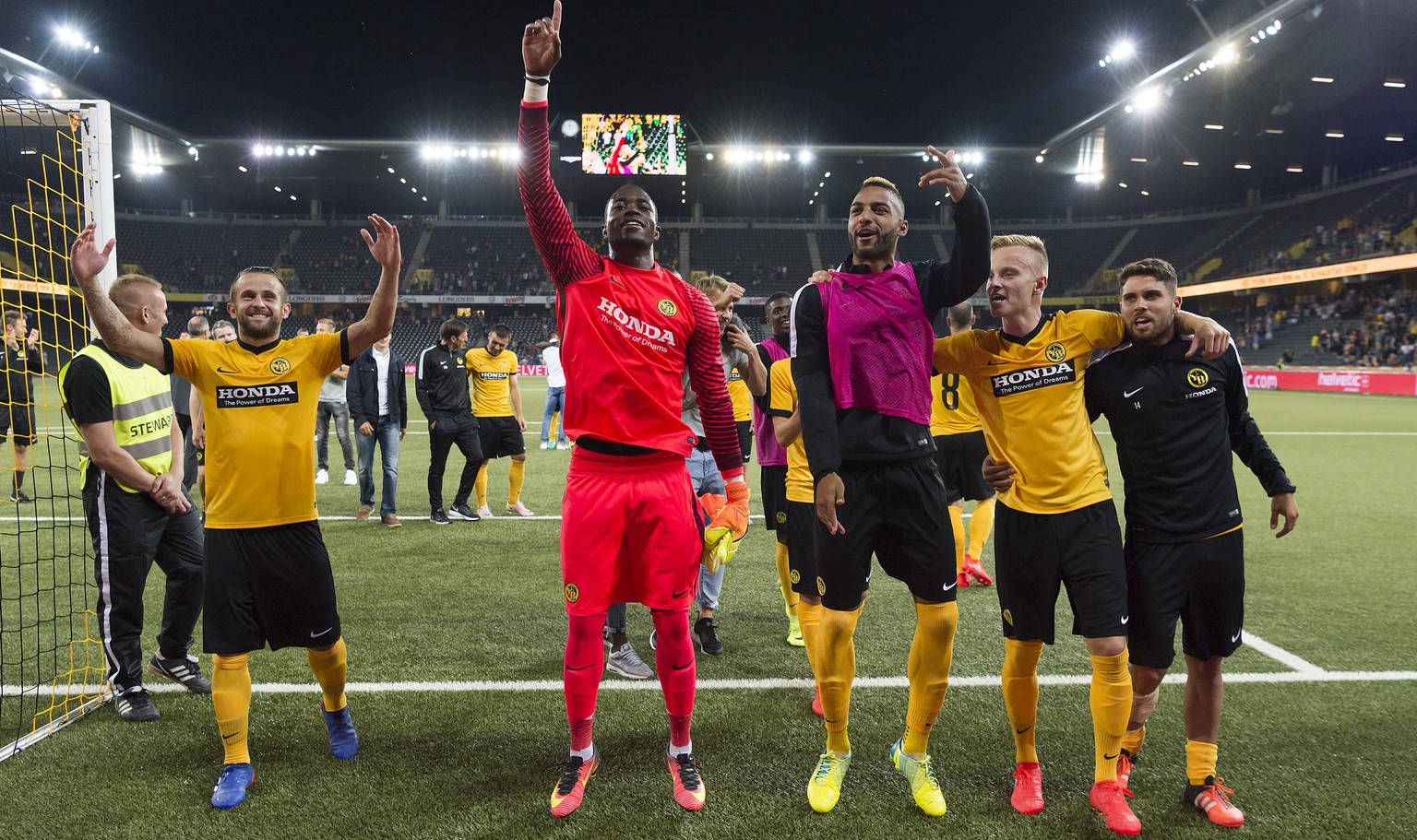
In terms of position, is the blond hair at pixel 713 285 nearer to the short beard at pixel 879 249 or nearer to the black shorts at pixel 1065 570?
the short beard at pixel 879 249

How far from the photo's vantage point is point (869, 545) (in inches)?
119

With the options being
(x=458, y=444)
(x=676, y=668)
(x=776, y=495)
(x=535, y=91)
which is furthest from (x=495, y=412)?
(x=535, y=91)

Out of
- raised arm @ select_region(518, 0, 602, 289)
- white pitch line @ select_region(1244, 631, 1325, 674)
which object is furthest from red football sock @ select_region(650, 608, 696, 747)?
white pitch line @ select_region(1244, 631, 1325, 674)

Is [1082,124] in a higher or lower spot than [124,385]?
higher

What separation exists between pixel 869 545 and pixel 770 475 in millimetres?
1634

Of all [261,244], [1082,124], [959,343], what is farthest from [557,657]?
[261,244]

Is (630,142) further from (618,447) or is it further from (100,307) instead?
(618,447)

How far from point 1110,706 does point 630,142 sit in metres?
43.4

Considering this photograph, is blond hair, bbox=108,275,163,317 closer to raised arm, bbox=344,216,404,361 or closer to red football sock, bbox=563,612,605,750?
raised arm, bbox=344,216,404,361

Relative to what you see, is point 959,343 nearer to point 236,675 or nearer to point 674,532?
point 674,532

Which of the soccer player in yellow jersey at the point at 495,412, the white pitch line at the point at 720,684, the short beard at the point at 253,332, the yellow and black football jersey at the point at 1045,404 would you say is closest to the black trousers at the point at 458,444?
the soccer player in yellow jersey at the point at 495,412

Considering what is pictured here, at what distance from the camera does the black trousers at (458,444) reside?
8.59 meters

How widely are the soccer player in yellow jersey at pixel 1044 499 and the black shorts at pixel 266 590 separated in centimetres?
277

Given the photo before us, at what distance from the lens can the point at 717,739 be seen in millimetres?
3582
